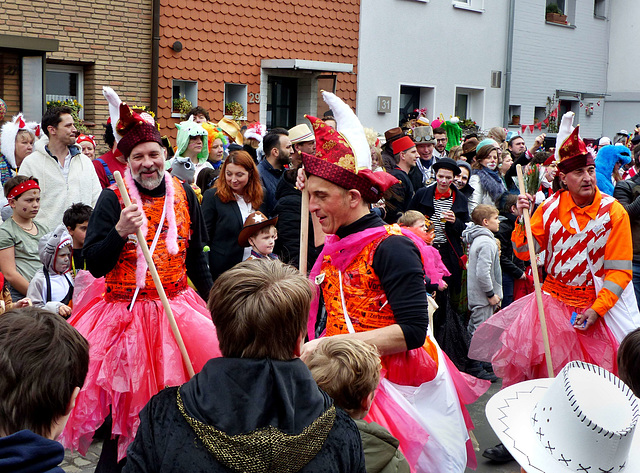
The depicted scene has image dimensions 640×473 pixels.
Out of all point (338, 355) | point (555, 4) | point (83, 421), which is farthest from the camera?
point (555, 4)

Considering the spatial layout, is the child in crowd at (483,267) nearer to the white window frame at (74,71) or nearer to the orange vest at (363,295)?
the orange vest at (363,295)

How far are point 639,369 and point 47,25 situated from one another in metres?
12.2

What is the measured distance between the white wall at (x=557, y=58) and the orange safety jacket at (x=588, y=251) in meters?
17.0

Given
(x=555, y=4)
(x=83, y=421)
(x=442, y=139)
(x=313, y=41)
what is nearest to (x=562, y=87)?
(x=555, y=4)

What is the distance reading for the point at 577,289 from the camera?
16.7ft

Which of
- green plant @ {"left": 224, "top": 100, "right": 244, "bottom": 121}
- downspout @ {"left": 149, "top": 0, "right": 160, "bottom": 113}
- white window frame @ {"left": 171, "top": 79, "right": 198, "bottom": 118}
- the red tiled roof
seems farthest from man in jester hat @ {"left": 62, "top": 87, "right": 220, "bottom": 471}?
green plant @ {"left": 224, "top": 100, "right": 244, "bottom": 121}

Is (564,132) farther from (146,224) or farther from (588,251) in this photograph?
(146,224)

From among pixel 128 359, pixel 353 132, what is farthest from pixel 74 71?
pixel 353 132

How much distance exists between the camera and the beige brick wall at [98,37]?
488 inches

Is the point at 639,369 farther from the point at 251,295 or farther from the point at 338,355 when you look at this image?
the point at 251,295

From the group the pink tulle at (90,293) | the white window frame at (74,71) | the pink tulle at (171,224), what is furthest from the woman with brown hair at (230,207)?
the white window frame at (74,71)

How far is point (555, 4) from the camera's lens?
22.3 m

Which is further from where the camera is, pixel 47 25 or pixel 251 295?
pixel 47 25

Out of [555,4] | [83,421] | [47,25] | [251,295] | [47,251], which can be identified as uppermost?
[555,4]
